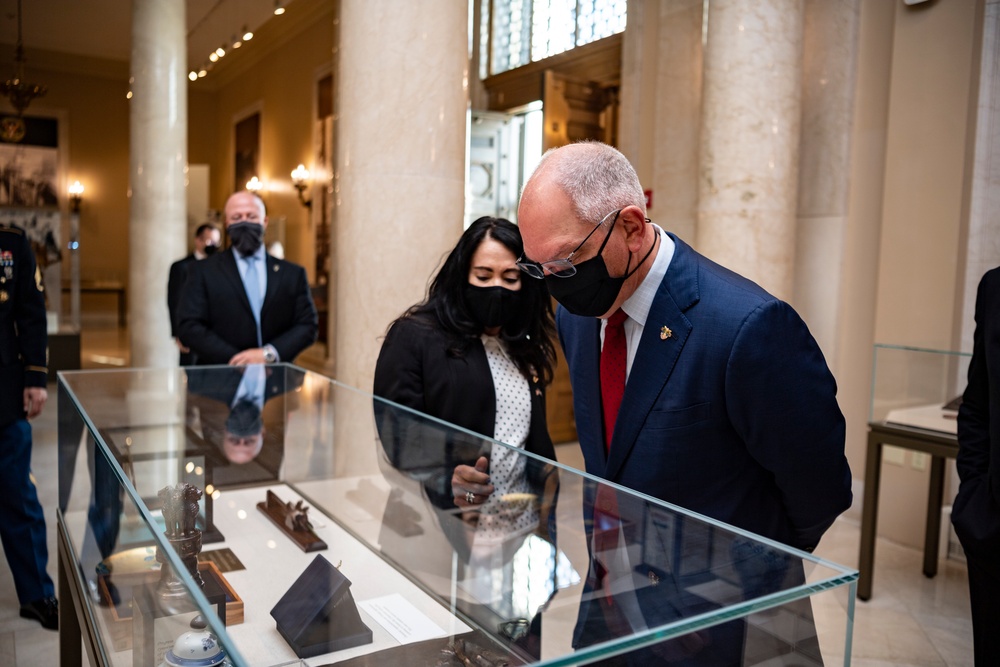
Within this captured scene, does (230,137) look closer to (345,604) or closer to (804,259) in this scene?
(804,259)

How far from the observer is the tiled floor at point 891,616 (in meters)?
A: 3.92

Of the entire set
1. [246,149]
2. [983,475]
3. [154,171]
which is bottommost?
[983,475]

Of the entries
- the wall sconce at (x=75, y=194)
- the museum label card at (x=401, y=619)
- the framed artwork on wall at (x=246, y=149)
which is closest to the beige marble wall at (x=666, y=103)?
the museum label card at (x=401, y=619)

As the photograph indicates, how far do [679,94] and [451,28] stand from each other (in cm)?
345

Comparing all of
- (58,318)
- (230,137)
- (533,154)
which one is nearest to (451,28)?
(533,154)

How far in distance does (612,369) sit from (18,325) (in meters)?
3.19

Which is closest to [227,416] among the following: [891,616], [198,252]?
[891,616]

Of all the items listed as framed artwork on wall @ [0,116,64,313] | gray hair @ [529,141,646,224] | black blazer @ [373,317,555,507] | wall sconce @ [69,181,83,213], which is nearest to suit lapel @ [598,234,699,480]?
gray hair @ [529,141,646,224]

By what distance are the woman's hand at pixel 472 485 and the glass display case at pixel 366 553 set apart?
0.02 m

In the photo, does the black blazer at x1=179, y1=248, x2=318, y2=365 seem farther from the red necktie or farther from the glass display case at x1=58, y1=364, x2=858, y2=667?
the red necktie

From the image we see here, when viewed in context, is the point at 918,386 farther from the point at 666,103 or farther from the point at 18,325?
the point at 18,325

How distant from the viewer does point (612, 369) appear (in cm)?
204

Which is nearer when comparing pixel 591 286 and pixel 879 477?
pixel 591 286

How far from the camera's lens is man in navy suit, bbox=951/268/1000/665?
2.52 m
